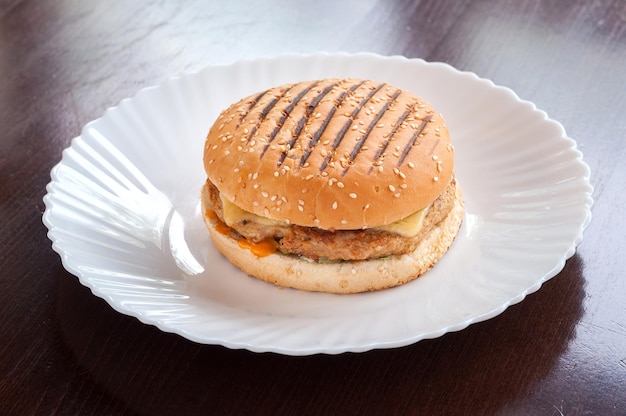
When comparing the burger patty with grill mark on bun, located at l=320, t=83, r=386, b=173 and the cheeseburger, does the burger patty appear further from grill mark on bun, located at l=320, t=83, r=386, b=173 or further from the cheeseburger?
grill mark on bun, located at l=320, t=83, r=386, b=173

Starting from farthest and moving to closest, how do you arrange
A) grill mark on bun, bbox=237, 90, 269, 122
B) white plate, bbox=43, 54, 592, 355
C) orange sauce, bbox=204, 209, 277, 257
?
grill mark on bun, bbox=237, 90, 269, 122, orange sauce, bbox=204, 209, 277, 257, white plate, bbox=43, 54, 592, 355

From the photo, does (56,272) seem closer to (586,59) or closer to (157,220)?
(157,220)

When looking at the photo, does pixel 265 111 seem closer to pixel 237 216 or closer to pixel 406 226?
pixel 237 216

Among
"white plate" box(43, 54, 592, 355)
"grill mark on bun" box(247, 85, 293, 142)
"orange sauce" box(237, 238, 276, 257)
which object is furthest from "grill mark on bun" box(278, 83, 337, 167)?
"white plate" box(43, 54, 592, 355)

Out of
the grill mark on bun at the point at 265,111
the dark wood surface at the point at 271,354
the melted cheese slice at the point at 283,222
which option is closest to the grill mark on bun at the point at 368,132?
the melted cheese slice at the point at 283,222

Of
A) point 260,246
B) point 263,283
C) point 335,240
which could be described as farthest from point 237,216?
point 335,240

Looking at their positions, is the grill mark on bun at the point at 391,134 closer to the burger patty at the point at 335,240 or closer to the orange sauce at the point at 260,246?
the burger patty at the point at 335,240

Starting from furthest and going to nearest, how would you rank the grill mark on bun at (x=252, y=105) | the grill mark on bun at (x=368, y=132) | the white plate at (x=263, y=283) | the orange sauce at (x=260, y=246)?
the grill mark on bun at (x=252, y=105)
the orange sauce at (x=260, y=246)
the grill mark on bun at (x=368, y=132)
the white plate at (x=263, y=283)
